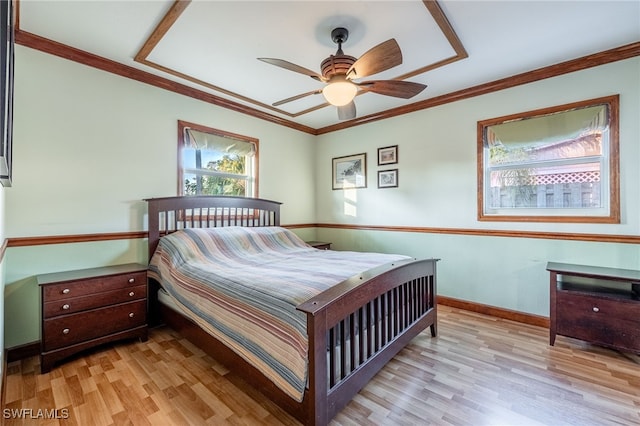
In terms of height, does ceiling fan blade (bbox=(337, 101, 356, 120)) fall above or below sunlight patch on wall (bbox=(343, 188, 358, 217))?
above

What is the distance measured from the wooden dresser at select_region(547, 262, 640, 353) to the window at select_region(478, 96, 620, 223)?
0.59 m

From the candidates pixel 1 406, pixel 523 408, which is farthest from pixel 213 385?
pixel 523 408

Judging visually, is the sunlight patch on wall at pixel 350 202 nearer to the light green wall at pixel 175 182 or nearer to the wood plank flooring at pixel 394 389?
the light green wall at pixel 175 182

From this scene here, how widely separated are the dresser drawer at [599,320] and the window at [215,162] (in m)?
3.59

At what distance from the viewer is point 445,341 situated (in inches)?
102

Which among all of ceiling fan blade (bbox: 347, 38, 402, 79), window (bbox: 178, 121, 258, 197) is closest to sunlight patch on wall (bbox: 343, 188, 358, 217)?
window (bbox: 178, 121, 258, 197)

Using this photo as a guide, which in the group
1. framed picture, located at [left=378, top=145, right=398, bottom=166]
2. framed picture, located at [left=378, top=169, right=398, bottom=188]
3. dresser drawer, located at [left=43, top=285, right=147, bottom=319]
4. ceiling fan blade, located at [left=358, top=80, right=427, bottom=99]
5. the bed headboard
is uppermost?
ceiling fan blade, located at [left=358, top=80, right=427, bottom=99]

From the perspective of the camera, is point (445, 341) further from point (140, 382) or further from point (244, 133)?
point (244, 133)

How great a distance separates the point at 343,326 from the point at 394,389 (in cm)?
70

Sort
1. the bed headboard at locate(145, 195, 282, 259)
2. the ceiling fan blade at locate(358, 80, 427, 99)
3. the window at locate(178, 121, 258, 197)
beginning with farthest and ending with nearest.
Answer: the window at locate(178, 121, 258, 197) → the bed headboard at locate(145, 195, 282, 259) → the ceiling fan blade at locate(358, 80, 427, 99)

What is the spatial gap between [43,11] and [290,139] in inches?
117

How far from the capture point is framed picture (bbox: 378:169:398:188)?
398 cm

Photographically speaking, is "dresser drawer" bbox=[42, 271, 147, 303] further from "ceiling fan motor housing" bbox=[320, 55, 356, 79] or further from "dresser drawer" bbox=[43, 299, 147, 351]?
"ceiling fan motor housing" bbox=[320, 55, 356, 79]

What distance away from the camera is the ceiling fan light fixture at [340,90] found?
7.11 ft
